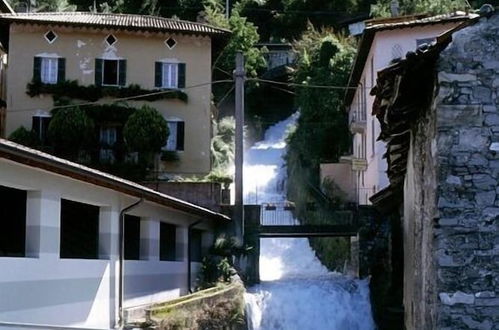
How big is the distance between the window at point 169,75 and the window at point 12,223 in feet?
59.2

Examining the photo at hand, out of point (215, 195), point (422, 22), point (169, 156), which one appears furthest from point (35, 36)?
point (422, 22)

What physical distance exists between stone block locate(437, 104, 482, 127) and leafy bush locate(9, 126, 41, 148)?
68.1ft

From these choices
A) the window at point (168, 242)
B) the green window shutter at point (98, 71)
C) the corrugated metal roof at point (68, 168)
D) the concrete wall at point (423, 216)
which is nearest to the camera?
the corrugated metal roof at point (68, 168)

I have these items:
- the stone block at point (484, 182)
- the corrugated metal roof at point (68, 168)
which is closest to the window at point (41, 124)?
the corrugated metal roof at point (68, 168)

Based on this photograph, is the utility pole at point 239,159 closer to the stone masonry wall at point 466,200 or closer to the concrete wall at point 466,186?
the concrete wall at point 466,186

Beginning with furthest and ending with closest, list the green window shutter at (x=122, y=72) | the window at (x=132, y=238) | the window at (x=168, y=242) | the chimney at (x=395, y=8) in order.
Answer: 1. the chimney at (x=395, y=8)
2. the green window shutter at (x=122, y=72)
3. the window at (x=168, y=242)
4. the window at (x=132, y=238)

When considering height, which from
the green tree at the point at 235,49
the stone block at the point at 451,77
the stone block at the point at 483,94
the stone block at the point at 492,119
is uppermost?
the green tree at the point at 235,49

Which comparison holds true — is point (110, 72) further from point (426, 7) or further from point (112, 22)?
point (426, 7)

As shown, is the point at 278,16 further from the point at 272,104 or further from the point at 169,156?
the point at 169,156

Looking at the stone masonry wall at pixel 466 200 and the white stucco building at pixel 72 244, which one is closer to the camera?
the stone masonry wall at pixel 466 200

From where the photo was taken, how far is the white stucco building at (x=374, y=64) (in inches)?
995

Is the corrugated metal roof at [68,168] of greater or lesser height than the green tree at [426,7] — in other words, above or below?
below

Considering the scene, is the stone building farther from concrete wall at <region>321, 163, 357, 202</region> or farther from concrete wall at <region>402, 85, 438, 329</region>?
concrete wall at <region>321, 163, 357, 202</region>

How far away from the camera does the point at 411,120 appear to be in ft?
35.0
